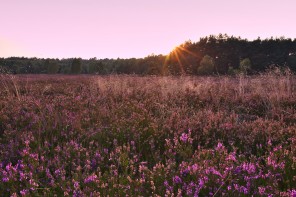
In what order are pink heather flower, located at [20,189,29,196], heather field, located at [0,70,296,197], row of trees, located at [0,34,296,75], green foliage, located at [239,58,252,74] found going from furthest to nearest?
row of trees, located at [0,34,296,75] < green foliage, located at [239,58,252,74] < heather field, located at [0,70,296,197] < pink heather flower, located at [20,189,29,196]

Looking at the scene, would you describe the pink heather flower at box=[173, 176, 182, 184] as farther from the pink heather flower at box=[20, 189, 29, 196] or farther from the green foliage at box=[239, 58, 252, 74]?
the green foliage at box=[239, 58, 252, 74]


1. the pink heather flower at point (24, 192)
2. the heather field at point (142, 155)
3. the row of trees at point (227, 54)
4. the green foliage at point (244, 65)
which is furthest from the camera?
the row of trees at point (227, 54)

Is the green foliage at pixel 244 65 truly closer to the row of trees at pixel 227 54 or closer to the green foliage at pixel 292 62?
the row of trees at pixel 227 54

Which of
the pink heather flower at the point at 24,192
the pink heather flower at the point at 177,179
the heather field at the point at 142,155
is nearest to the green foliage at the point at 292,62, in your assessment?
the heather field at the point at 142,155

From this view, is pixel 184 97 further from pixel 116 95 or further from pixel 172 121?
pixel 172 121

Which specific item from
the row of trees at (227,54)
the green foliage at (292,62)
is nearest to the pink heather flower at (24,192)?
the row of trees at (227,54)

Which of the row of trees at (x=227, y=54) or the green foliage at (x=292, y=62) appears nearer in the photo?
the green foliage at (x=292, y=62)

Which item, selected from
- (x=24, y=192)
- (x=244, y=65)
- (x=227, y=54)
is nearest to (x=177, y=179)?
(x=24, y=192)

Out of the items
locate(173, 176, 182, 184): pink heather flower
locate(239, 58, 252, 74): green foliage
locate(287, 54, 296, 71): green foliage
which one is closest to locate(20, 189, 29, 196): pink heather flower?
locate(173, 176, 182, 184): pink heather flower

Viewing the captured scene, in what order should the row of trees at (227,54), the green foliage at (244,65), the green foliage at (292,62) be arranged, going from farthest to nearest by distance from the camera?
the row of trees at (227,54), the green foliage at (292,62), the green foliage at (244,65)

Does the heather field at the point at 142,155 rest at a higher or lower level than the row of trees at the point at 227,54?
lower

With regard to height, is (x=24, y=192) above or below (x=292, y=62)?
below

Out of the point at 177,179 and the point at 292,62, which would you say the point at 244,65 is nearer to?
the point at 292,62

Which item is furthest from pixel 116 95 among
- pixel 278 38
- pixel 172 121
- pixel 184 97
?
pixel 278 38
